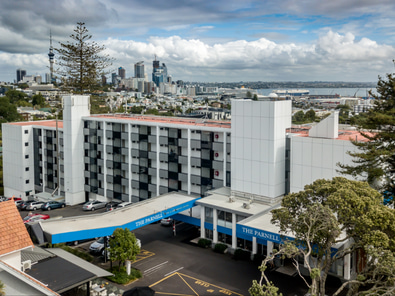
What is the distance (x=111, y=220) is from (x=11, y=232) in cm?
1196

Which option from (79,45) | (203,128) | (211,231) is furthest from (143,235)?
(79,45)

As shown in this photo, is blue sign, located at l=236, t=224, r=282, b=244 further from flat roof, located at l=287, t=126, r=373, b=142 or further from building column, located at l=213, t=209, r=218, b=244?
flat roof, located at l=287, t=126, r=373, b=142

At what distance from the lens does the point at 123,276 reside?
108 ft

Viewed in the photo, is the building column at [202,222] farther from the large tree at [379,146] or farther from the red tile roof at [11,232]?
the red tile roof at [11,232]

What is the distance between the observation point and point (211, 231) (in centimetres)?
4097

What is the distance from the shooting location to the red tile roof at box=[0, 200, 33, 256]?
24.7 meters

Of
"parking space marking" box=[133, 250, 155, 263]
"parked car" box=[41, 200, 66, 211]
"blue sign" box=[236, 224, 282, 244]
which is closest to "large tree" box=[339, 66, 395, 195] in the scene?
"blue sign" box=[236, 224, 282, 244]

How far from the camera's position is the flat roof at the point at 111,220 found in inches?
1310

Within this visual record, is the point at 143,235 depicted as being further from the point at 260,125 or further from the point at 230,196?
the point at 260,125

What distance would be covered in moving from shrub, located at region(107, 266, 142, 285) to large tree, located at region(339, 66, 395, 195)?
2008 centimetres

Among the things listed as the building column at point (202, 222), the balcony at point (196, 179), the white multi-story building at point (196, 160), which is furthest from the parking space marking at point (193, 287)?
the balcony at point (196, 179)

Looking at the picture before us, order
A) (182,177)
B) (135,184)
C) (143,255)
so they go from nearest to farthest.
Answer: (143,255), (182,177), (135,184)

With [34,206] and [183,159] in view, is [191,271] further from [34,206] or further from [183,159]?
[34,206]

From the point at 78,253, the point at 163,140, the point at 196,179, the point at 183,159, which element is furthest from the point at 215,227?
the point at 163,140
